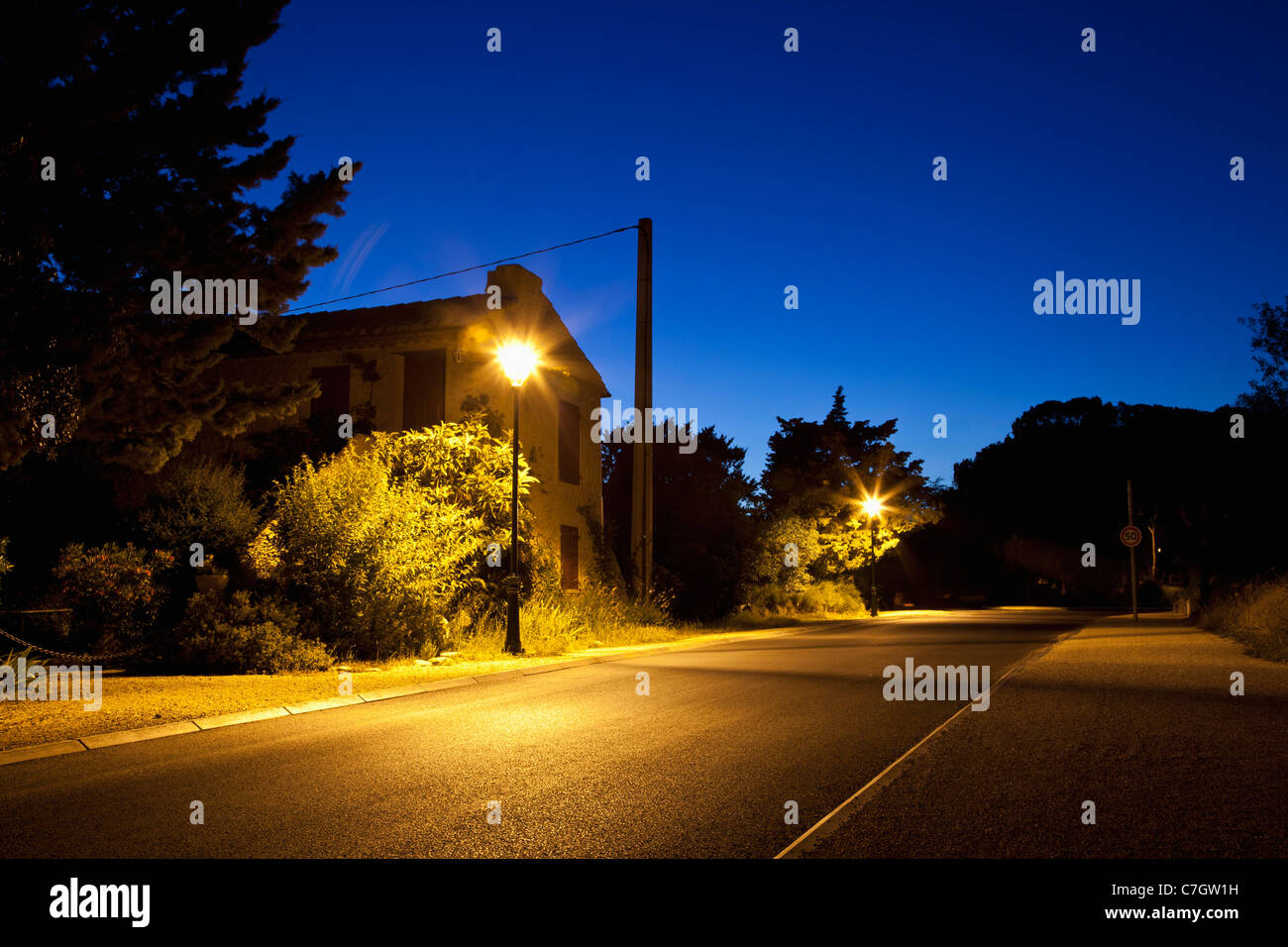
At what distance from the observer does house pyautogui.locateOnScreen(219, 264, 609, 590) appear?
2403 centimetres

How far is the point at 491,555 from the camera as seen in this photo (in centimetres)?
2055

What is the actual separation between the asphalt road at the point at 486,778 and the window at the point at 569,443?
53.6 ft

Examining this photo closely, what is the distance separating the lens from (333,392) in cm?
2409

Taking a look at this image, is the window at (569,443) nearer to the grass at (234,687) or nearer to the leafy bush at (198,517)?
the grass at (234,687)

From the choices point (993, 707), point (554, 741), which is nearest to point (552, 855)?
point (554, 741)

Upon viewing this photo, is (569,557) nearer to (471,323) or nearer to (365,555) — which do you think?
(471,323)

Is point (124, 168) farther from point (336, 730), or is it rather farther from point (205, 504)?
point (336, 730)

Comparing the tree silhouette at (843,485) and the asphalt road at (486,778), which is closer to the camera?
the asphalt road at (486,778)

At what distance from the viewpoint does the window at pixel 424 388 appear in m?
23.9

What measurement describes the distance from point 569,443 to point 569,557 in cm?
346

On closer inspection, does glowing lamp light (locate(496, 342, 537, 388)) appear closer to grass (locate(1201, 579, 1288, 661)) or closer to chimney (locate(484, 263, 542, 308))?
chimney (locate(484, 263, 542, 308))

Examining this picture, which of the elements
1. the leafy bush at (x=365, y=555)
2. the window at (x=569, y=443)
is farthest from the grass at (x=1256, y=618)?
the window at (x=569, y=443)

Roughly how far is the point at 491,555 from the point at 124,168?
10.4 metres

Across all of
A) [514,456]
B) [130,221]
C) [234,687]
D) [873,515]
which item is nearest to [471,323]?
[514,456]
